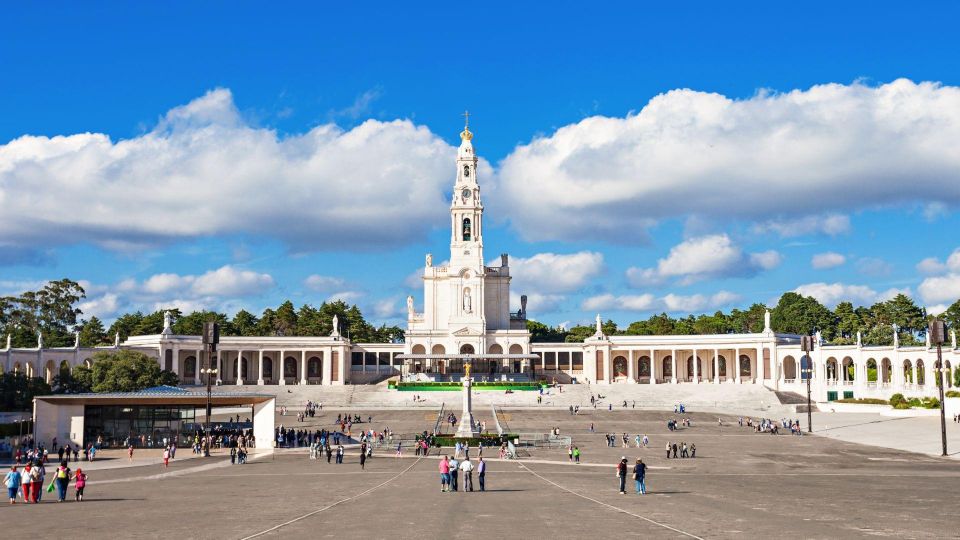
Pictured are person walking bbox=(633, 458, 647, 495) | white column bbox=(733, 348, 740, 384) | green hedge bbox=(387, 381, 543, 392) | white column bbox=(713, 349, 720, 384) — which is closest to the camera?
person walking bbox=(633, 458, 647, 495)

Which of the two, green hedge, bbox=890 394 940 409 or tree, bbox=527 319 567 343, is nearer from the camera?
green hedge, bbox=890 394 940 409

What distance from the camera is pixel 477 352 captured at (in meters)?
118

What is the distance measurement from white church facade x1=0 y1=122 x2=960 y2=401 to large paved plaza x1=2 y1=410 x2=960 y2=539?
56.1 m

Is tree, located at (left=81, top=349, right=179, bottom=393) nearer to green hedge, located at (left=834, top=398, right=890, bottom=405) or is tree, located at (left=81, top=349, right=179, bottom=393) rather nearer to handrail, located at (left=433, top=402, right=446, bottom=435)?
handrail, located at (left=433, top=402, right=446, bottom=435)

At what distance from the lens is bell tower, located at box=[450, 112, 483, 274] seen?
12325 cm

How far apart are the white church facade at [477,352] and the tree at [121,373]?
1675 centimetres

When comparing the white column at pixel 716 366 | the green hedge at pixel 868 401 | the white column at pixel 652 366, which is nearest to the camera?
the green hedge at pixel 868 401

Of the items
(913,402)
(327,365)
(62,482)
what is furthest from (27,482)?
(327,365)

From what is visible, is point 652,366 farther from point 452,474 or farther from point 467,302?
point 452,474

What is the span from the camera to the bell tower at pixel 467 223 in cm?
12325

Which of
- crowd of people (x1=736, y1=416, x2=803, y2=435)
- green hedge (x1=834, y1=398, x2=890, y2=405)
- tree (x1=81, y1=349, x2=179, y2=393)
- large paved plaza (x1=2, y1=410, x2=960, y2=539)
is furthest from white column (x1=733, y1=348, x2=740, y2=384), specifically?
tree (x1=81, y1=349, x2=179, y2=393)

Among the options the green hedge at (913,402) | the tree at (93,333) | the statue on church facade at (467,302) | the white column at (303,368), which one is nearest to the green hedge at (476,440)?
the green hedge at (913,402)

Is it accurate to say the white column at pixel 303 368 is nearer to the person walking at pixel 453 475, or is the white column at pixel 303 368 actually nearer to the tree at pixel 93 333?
the tree at pixel 93 333

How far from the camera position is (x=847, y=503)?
30.2 metres
